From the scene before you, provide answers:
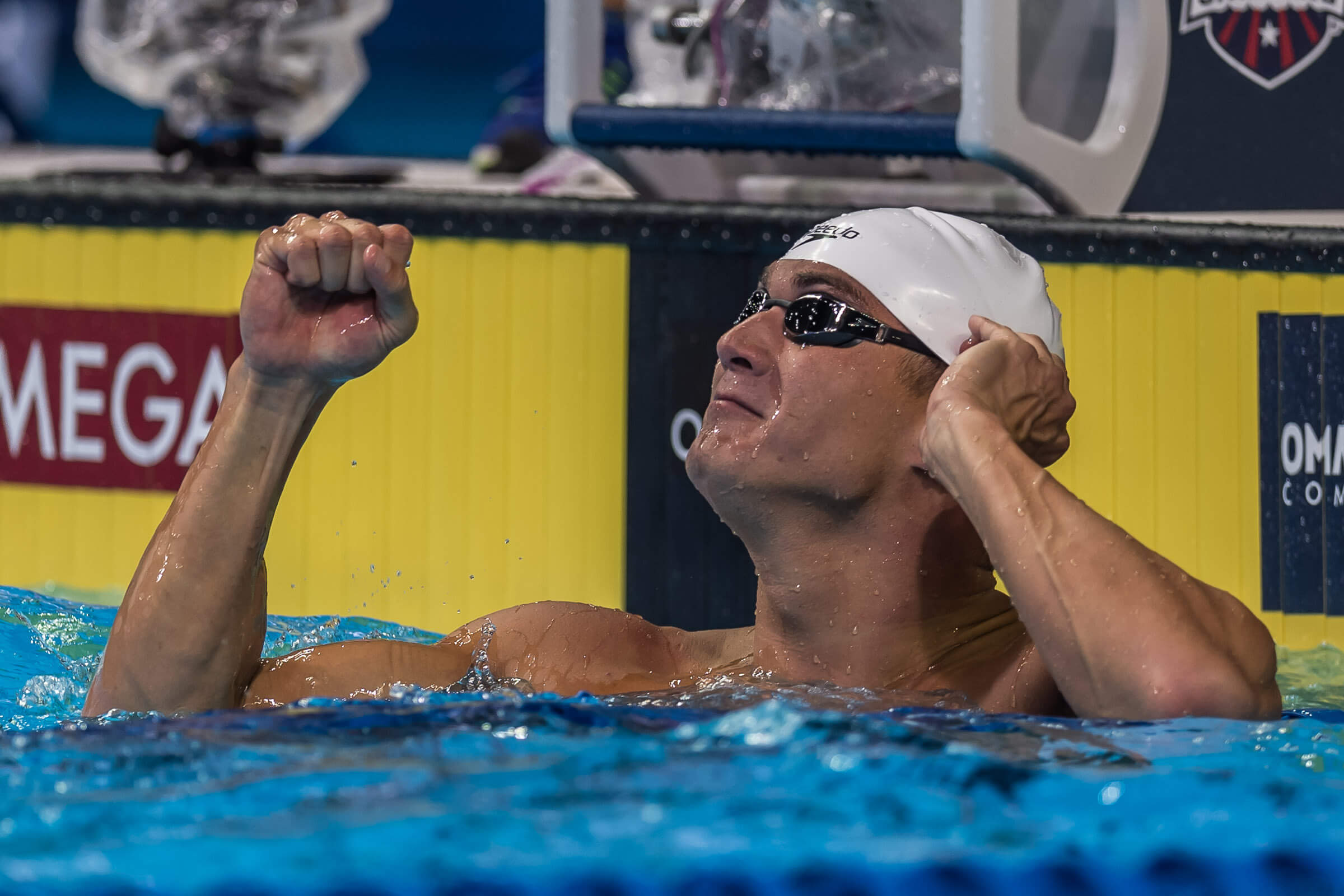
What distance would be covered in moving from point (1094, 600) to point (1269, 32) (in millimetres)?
2214

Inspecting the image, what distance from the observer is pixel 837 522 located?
1.76 meters

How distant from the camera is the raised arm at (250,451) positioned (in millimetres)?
1625

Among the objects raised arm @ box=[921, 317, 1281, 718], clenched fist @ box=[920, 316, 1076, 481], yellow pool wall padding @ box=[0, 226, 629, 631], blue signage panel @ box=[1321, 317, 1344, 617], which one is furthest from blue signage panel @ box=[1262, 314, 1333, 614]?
raised arm @ box=[921, 317, 1281, 718]

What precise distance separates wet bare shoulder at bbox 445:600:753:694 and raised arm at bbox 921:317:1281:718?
0.49 meters

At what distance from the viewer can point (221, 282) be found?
3.25 meters

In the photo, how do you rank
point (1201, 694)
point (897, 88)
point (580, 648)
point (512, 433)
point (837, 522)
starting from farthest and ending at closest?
1. point (897, 88)
2. point (512, 433)
3. point (580, 648)
4. point (837, 522)
5. point (1201, 694)

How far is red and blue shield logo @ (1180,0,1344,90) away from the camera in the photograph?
321cm

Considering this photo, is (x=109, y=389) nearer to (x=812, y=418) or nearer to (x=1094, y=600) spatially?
(x=812, y=418)

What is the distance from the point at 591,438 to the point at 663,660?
130cm

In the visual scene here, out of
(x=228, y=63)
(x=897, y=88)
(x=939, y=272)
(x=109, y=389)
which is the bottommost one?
(x=109, y=389)

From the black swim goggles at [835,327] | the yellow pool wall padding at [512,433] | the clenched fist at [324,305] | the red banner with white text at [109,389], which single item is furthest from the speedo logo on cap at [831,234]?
the red banner with white text at [109,389]

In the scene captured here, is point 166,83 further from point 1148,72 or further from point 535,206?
point 1148,72

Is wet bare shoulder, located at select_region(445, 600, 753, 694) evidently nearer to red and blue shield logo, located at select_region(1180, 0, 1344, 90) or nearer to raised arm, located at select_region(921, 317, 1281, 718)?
raised arm, located at select_region(921, 317, 1281, 718)

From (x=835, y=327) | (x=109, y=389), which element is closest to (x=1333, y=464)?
(x=835, y=327)
